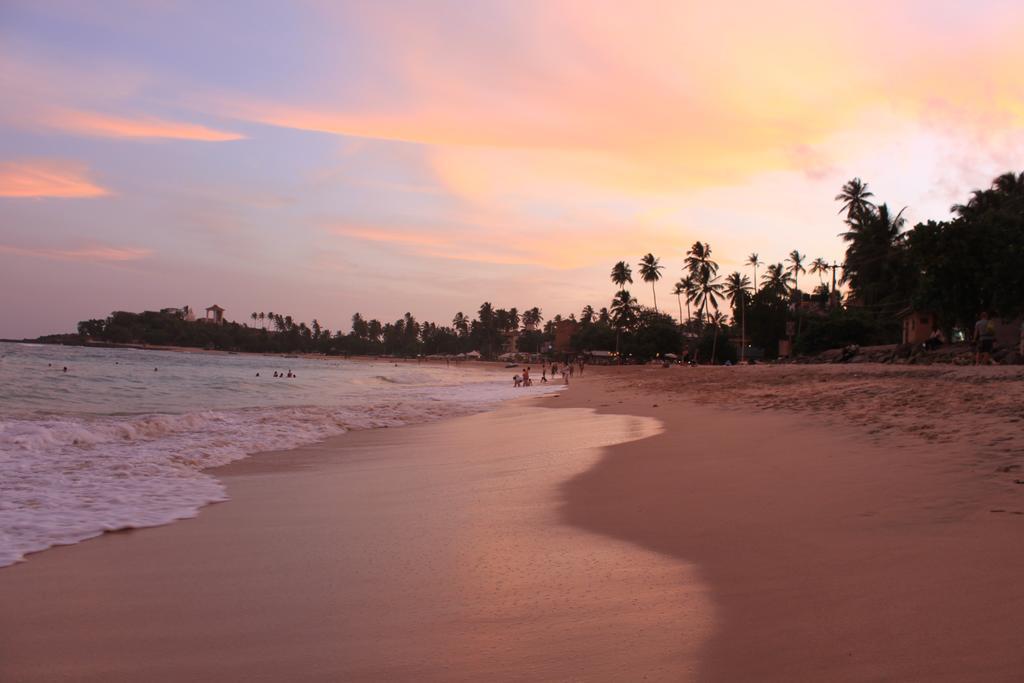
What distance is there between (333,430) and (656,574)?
1004cm

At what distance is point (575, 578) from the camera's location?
3582 mm

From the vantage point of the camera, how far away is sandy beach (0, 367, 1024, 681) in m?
2.60

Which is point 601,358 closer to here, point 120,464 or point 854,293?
point 854,293

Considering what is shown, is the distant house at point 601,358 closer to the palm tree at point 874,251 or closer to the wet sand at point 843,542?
the palm tree at point 874,251

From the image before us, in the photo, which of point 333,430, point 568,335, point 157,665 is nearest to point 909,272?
point 333,430

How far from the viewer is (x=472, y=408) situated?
1945 cm

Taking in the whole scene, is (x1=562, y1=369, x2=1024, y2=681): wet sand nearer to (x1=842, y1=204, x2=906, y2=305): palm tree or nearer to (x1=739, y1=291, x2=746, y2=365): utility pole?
(x1=842, y1=204, x2=906, y2=305): palm tree

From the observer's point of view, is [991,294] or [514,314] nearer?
[991,294]

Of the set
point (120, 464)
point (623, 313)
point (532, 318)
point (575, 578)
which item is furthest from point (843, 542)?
point (532, 318)

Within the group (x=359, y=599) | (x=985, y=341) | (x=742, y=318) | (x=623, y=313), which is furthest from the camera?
(x=623, y=313)

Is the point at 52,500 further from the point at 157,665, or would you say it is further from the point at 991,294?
the point at 991,294

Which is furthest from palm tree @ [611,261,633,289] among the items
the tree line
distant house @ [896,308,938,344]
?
distant house @ [896,308,938,344]

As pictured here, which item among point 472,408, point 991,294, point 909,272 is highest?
point 909,272

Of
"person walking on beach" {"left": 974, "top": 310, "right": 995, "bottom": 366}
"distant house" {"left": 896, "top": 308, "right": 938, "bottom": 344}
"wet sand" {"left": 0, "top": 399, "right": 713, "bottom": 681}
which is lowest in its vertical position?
"wet sand" {"left": 0, "top": 399, "right": 713, "bottom": 681}
